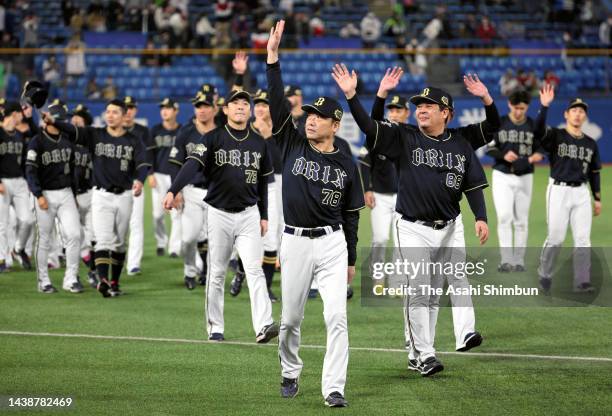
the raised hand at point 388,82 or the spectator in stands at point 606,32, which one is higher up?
the raised hand at point 388,82

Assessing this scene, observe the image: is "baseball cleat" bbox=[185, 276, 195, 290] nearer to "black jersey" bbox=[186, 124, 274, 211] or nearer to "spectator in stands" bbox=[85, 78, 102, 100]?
"black jersey" bbox=[186, 124, 274, 211]

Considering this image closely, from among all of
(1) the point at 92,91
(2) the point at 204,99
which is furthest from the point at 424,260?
(1) the point at 92,91

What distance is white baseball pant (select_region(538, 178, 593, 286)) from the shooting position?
1315 centimetres

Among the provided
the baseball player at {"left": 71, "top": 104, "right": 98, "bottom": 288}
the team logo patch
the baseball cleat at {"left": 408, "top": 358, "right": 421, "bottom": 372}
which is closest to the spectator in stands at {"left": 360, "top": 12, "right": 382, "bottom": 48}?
the baseball player at {"left": 71, "top": 104, "right": 98, "bottom": 288}

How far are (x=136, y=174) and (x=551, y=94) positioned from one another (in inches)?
210

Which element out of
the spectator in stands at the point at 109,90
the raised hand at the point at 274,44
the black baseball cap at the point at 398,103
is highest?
the raised hand at the point at 274,44

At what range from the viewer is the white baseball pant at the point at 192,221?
13289 millimetres

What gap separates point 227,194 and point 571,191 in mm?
5047

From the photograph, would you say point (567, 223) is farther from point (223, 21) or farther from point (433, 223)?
point (223, 21)

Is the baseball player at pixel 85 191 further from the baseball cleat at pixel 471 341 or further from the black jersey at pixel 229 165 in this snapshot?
the baseball cleat at pixel 471 341

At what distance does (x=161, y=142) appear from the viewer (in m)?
15.9

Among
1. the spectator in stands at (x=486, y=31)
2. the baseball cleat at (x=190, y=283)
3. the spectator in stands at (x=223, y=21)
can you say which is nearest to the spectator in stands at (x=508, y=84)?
the spectator in stands at (x=486, y=31)

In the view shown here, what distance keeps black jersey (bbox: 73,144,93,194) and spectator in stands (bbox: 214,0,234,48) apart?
1410cm

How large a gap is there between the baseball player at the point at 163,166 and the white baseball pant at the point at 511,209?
4976 mm
